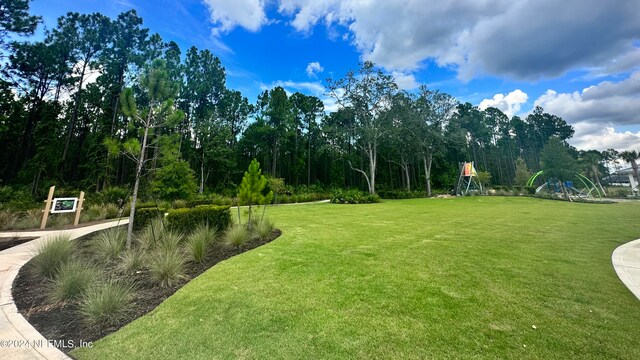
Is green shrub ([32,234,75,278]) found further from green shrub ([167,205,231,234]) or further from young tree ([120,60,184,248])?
green shrub ([167,205,231,234])

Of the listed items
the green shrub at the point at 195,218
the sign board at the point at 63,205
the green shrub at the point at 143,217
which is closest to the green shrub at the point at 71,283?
the green shrub at the point at 195,218

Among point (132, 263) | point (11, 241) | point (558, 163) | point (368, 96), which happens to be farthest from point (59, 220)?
point (558, 163)

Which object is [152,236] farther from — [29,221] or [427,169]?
[427,169]

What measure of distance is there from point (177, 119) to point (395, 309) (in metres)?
6.75

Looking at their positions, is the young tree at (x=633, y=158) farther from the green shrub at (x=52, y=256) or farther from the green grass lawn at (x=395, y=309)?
the green shrub at (x=52, y=256)

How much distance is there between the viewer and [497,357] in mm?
2037

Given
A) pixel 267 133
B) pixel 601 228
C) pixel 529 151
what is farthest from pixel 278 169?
pixel 529 151

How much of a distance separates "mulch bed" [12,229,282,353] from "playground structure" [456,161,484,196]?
101 ft

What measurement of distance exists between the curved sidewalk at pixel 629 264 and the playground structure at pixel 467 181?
24.7m

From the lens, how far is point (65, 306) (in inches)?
125

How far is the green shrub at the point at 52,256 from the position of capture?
427 cm

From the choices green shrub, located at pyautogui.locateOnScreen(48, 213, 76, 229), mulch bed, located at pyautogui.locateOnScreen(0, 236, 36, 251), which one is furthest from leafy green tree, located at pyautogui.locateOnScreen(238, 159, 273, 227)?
green shrub, located at pyautogui.locateOnScreen(48, 213, 76, 229)

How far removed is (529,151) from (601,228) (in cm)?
6802

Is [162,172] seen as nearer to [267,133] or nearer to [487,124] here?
[267,133]
